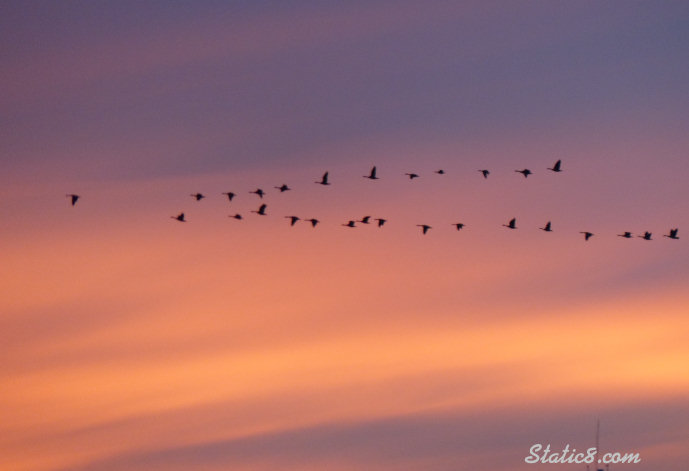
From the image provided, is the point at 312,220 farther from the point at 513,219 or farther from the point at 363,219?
the point at 513,219

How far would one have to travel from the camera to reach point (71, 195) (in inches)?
5989

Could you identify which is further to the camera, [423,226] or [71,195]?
[423,226]

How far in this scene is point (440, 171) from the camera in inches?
6186

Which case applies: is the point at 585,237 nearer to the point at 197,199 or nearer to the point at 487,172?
the point at 487,172

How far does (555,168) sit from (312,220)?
927 inches

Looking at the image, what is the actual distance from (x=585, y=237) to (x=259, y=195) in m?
30.4

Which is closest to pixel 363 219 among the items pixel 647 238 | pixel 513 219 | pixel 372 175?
pixel 372 175

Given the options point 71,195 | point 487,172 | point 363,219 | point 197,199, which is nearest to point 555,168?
point 487,172

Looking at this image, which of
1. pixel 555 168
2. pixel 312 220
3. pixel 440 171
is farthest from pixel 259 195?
pixel 555 168

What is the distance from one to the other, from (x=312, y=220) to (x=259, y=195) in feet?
19.8

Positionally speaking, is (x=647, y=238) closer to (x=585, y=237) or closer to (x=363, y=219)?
(x=585, y=237)

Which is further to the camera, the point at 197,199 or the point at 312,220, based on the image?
the point at 312,220

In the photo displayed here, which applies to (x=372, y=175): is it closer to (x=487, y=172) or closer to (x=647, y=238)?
(x=487, y=172)

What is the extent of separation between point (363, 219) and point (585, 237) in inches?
852
